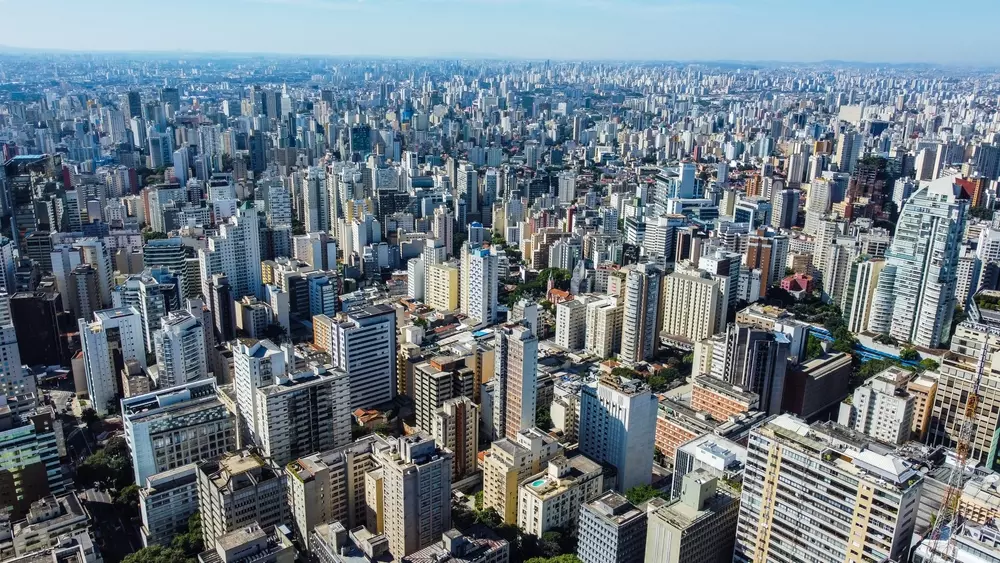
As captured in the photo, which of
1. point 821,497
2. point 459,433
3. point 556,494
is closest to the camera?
point 821,497

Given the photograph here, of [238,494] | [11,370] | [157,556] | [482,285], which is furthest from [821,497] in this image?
[11,370]

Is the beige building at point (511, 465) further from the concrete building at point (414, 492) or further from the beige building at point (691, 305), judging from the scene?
the beige building at point (691, 305)

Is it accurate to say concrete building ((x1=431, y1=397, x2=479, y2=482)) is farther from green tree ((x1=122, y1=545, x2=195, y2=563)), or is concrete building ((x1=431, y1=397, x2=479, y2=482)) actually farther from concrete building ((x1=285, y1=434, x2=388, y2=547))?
green tree ((x1=122, y1=545, x2=195, y2=563))

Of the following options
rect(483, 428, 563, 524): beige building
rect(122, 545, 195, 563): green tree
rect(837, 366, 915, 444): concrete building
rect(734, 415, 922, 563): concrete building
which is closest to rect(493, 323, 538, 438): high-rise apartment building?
rect(483, 428, 563, 524): beige building

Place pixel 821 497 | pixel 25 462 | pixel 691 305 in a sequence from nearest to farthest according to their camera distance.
A: 1. pixel 821 497
2. pixel 25 462
3. pixel 691 305

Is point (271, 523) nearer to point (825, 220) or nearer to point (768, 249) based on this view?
point (768, 249)

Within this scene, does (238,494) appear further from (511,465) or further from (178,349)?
(178,349)

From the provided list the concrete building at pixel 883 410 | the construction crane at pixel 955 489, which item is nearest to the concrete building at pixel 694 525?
the construction crane at pixel 955 489
